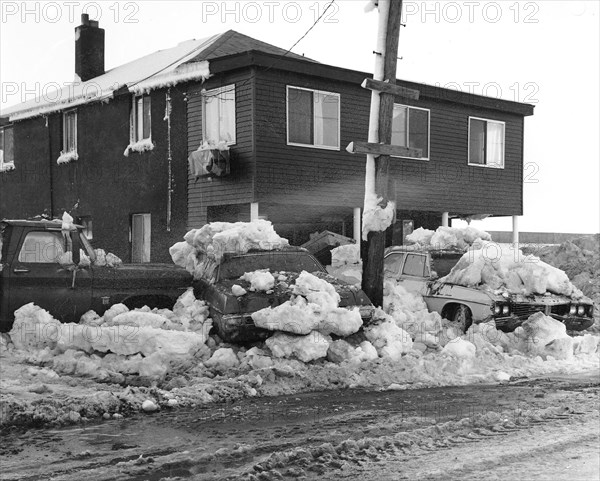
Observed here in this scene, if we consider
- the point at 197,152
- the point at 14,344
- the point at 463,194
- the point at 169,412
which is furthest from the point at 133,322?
the point at 463,194

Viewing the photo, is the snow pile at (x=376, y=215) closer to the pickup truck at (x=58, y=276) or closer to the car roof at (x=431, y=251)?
the car roof at (x=431, y=251)

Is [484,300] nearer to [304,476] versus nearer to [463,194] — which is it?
[304,476]

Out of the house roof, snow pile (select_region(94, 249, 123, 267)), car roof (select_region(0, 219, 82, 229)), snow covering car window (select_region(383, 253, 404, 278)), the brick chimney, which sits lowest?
snow covering car window (select_region(383, 253, 404, 278))

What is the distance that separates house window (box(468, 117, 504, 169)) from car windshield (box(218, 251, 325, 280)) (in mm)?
12831

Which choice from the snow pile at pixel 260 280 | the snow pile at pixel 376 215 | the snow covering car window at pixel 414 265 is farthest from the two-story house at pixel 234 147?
the snow pile at pixel 260 280

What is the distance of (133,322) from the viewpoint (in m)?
9.66

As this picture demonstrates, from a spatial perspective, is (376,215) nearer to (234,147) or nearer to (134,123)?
(234,147)

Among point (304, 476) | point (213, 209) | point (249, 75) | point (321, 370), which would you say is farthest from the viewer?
point (213, 209)

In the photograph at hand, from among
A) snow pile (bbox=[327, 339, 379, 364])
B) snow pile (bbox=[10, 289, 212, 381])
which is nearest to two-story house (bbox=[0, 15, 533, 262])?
snow pile (bbox=[327, 339, 379, 364])

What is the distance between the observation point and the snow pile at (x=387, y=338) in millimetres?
10133

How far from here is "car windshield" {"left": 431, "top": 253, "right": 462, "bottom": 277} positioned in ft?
43.7

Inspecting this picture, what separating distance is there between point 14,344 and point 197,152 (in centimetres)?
928

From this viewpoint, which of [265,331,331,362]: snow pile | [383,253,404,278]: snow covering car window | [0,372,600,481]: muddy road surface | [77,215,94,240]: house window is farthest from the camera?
[77,215,94,240]: house window

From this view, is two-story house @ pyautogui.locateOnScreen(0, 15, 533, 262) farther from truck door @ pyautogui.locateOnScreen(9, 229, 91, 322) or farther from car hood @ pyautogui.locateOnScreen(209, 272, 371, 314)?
truck door @ pyautogui.locateOnScreen(9, 229, 91, 322)
